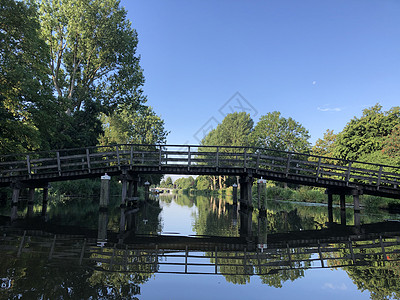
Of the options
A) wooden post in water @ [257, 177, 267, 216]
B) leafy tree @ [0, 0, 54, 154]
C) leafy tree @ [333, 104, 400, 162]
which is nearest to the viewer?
wooden post in water @ [257, 177, 267, 216]

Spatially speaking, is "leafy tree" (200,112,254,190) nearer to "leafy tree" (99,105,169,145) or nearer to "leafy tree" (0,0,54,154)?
"leafy tree" (99,105,169,145)

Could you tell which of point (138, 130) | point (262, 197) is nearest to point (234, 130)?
point (138, 130)

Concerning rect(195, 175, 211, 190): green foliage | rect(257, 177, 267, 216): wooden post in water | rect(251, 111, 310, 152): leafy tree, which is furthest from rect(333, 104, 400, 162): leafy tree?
rect(195, 175, 211, 190): green foliage

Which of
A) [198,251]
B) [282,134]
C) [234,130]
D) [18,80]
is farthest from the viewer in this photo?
[234,130]

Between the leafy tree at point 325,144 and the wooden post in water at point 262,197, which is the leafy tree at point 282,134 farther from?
the wooden post in water at point 262,197

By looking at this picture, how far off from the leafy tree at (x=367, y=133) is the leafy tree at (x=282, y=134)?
14.4 m

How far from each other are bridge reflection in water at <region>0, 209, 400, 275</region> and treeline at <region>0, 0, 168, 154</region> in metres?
12.1

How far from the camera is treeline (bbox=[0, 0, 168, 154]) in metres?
17.6

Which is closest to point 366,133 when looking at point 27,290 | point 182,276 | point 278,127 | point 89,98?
point 278,127

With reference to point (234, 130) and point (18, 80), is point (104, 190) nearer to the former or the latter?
point (18, 80)

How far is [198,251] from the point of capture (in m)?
6.60

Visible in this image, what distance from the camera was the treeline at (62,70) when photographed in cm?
1758

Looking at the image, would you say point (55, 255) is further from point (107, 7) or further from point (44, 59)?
point (107, 7)

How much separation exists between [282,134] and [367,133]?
18.0m
